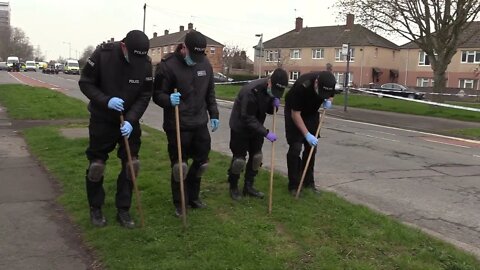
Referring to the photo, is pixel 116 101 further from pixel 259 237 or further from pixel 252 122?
pixel 259 237

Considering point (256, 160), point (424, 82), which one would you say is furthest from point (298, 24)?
point (256, 160)

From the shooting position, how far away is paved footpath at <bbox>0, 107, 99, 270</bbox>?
4246mm

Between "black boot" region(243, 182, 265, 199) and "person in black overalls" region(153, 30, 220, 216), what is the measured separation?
92 cm

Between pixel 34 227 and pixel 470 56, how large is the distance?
56439 mm

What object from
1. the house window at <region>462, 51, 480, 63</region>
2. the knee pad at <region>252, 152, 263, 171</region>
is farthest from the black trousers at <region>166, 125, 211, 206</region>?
the house window at <region>462, 51, 480, 63</region>

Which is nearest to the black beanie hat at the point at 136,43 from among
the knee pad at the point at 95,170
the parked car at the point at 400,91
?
the knee pad at the point at 95,170

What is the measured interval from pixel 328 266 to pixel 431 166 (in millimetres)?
6326

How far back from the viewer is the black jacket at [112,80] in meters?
4.75

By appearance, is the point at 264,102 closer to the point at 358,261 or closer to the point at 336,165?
the point at 358,261

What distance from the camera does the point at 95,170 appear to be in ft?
16.2

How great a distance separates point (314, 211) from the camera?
18.5 feet

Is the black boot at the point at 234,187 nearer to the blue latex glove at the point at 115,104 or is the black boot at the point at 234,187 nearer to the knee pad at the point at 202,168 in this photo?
the knee pad at the point at 202,168

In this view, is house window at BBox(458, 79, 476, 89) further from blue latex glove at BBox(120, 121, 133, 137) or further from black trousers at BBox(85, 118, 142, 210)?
blue latex glove at BBox(120, 121, 133, 137)

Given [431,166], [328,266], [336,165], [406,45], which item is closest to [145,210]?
[328,266]
